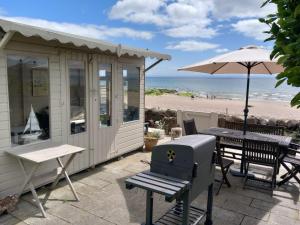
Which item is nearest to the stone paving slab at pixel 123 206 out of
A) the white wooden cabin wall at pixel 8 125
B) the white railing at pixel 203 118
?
the white wooden cabin wall at pixel 8 125

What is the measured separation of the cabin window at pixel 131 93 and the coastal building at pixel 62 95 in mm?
22

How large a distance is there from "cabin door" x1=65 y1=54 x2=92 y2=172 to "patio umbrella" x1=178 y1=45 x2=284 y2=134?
86.4 inches

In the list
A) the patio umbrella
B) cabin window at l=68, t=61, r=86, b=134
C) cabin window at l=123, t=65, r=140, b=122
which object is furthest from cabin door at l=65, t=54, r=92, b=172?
the patio umbrella

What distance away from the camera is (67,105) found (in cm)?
426

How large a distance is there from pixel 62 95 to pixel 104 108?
1080 millimetres

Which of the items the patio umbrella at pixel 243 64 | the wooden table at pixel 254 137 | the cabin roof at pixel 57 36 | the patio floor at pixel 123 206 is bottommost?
the patio floor at pixel 123 206

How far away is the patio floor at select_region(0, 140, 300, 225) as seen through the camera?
3199mm

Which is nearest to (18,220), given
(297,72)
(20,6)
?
(297,72)

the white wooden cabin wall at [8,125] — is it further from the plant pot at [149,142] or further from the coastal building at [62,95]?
the plant pot at [149,142]

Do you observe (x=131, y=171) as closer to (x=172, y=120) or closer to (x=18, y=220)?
(x=18, y=220)

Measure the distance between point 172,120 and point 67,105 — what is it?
17.3ft

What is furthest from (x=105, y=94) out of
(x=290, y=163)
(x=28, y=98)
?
(x=290, y=163)

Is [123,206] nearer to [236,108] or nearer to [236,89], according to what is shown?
[236,108]

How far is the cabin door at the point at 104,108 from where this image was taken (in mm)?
4793
